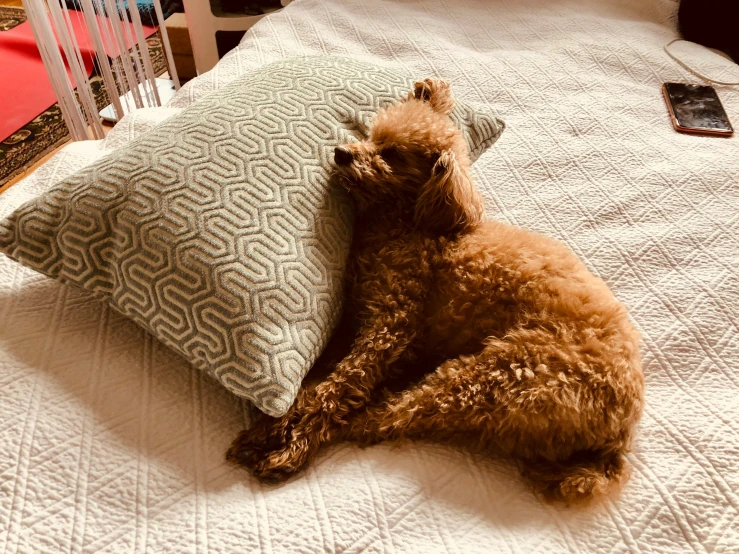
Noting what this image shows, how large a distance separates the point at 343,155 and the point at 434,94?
0.29 m

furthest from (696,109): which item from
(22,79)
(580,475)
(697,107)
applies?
(22,79)

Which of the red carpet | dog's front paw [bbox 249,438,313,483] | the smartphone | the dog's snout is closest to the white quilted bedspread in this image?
dog's front paw [bbox 249,438,313,483]

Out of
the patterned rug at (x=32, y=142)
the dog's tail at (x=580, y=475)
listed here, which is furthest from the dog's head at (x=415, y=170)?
the patterned rug at (x=32, y=142)

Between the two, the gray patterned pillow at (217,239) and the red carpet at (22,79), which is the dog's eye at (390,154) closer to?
the gray patterned pillow at (217,239)

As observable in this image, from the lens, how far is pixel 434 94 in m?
1.11

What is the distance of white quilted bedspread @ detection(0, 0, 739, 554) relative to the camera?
2.35ft

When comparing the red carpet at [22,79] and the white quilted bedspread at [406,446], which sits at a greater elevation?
the white quilted bedspread at [406,446]

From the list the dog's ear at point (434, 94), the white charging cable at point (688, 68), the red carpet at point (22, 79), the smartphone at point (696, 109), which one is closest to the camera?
the dog's ear at point (434, 94)

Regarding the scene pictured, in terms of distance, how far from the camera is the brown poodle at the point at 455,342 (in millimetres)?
792

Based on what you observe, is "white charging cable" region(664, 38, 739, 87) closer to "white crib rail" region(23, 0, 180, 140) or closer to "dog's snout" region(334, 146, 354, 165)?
"dog's snout" region(334, 146, 354, 165)

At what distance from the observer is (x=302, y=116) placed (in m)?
0.97

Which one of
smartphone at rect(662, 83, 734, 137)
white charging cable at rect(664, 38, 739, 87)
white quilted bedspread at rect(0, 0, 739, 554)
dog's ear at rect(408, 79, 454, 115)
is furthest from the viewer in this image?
white charging cable at rect(664, 38, 739, 87)

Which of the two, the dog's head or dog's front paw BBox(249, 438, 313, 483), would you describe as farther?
the dog's head

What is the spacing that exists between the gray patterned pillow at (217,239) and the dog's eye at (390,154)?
0.11 metres
